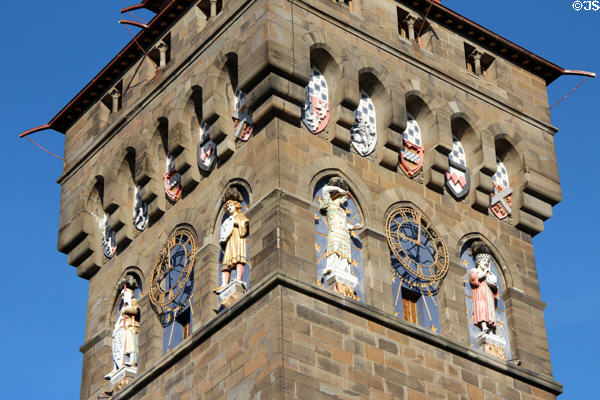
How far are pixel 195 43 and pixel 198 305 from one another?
5.85 meters

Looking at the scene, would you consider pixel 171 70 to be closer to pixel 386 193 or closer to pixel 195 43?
pixel 195 43

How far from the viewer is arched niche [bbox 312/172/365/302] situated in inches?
1247

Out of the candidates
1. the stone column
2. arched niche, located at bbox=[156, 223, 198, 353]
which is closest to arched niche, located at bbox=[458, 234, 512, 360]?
arched niche, located at bbox=[156, 223, 198, 353]

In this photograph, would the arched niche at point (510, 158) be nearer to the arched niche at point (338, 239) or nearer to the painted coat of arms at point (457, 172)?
the painted coat of arms at point (457, 172)

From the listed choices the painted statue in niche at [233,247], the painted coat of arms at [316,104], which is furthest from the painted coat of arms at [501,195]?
the painted statue in niche at [233,247]

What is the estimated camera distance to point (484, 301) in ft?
111

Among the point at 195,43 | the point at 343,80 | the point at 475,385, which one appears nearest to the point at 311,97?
the point at 343,80

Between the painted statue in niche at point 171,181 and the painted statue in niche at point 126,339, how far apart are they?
186cm

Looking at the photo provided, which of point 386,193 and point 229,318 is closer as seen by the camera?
point 229,318

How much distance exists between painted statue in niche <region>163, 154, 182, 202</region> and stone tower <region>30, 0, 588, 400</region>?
44mm

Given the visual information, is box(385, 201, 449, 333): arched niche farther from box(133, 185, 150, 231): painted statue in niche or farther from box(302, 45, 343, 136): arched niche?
box(133, 185, 150, 231): painted statue in niche

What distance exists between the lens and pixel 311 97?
33.8 meters

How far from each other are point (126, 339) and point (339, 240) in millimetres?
5111

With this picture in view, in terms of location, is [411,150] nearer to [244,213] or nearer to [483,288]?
[483,288]
